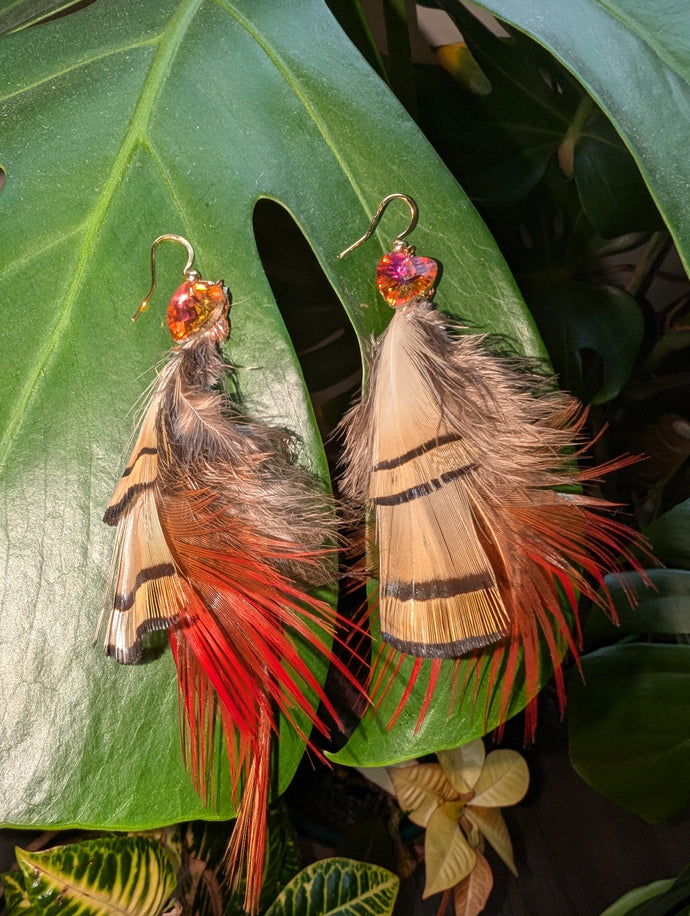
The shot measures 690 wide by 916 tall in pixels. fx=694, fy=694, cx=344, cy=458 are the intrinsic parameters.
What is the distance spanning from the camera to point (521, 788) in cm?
95

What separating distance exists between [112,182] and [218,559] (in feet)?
1.14

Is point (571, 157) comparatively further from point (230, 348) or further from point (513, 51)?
point (230, 348)

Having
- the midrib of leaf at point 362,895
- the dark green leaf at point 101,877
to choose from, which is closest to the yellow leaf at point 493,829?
the midrib of leaf at point 362,895

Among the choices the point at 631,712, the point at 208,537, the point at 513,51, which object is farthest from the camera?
the point at 513,51

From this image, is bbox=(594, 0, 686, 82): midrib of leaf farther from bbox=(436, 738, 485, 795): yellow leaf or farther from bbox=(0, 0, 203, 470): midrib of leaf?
bbox=(436, 738, 485, 795): yellow leaf

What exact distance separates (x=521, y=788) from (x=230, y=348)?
2.40 feet

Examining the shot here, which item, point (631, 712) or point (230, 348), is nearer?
point (230, 348)

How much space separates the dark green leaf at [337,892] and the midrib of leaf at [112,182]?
2.11 ft

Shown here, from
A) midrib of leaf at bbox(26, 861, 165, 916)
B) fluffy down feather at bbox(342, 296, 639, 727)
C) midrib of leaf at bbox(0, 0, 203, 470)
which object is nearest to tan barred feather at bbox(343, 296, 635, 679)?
fluffy down feather at bbox(342, 296, 639, 727)

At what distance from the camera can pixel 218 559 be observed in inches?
20.9

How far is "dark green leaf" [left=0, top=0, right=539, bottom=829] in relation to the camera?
544mm

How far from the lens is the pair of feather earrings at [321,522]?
496 millimetres

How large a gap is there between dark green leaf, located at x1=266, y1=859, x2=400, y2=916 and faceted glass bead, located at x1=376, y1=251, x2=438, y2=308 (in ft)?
2.30

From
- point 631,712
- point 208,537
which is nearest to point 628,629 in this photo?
point 631,712
